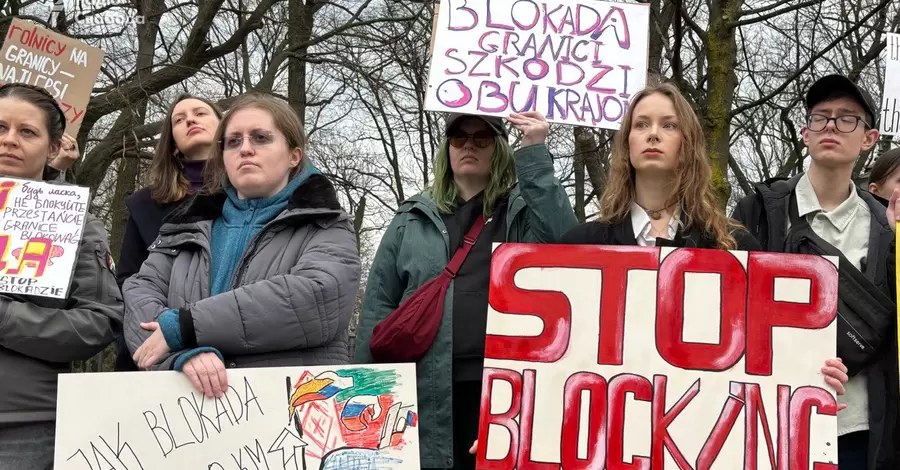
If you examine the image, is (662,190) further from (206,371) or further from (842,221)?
(206,371)

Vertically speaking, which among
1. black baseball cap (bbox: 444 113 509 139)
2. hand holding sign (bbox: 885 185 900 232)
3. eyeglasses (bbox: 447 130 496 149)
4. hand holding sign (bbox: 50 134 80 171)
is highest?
black baseball cap (bbox: 444 113 509 139)

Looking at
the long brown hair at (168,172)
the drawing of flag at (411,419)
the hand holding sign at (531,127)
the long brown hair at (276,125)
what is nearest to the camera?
the drawing of flag at (411,419)

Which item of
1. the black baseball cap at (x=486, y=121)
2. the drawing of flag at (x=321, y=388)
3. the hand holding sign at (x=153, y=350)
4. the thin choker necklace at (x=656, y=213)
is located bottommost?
the drawing of flag at (x=321, y=388)

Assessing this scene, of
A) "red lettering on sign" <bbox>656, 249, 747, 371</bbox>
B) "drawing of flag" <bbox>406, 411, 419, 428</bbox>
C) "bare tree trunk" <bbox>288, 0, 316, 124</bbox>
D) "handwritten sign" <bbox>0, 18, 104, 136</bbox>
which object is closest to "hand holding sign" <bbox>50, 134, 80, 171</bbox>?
"handwritten sign" <bbox>0, 18, 104, 136</bbox>

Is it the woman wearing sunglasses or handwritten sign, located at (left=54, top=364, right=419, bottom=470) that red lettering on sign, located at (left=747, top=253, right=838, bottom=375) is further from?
handwritten sign, located at (left=54, top=364, right=419, bottom=470)

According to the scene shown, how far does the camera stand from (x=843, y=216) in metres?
2.90

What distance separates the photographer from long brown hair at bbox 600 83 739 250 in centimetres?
271

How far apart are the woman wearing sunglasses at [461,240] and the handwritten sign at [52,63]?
229 centimetres

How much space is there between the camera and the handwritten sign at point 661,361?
242 centimetres

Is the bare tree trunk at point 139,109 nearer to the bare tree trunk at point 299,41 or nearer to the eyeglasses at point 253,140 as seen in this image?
the bare tree trunk at point 299,41

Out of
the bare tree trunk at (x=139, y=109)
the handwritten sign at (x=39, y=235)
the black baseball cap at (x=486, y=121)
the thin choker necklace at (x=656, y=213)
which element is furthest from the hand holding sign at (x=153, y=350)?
the bare tree trunk at (x=139, y=109)

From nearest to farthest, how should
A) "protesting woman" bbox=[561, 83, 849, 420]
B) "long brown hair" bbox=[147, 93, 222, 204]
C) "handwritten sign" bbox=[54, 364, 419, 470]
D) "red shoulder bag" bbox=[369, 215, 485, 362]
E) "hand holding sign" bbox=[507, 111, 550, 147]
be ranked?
"handwritten sign" bbox=[54, 364, 419, 470]
"protesting woman" bbox=[561, 83, 849, 420]
"red shoulder bag" bbox=[369, 215, 485, 362]
"hand holding sign" bbox=[507, 111, 550, 147]
"long brown hair" bbox=[147, 93, 222, 204]

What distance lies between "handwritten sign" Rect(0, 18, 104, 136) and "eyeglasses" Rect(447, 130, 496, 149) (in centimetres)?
232

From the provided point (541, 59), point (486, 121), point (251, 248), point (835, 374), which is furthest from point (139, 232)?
point (835, 374)
